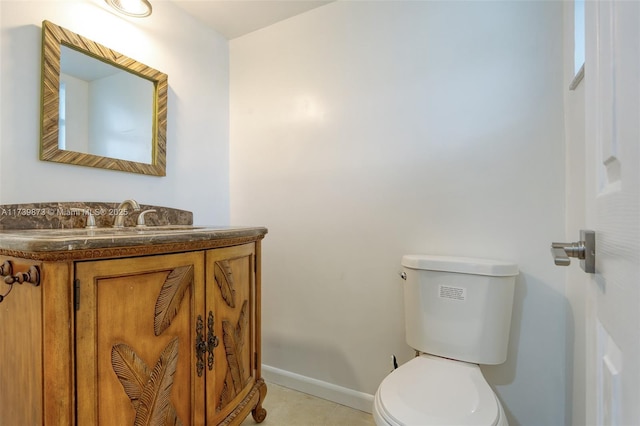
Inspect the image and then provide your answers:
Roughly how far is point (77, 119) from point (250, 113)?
909mm

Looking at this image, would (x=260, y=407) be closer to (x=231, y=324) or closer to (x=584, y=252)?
(x=231, y=324)

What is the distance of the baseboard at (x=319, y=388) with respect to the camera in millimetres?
1568

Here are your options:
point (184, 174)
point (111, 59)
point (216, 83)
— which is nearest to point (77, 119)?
point (111, 59)

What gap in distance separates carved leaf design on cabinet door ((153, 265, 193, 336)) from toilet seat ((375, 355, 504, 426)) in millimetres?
677

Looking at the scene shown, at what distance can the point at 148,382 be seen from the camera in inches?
32.9

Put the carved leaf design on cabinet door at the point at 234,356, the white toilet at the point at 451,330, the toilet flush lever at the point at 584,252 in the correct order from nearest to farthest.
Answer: the toilet flush lever at the point at 584,252 < the white toilet at the point at 451,330 < the carved leaf design on cabinet door at the point at 234,356

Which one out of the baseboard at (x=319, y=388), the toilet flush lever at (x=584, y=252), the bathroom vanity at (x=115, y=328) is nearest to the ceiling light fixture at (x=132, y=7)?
the bathroom vanity at (x=115, y=328)

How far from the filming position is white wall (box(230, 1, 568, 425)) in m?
1.25

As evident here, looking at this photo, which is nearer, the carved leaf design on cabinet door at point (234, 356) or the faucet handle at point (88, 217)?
the carved leaf design on cabinet door at point (234, 356)

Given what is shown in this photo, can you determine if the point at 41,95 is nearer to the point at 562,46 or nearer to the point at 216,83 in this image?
the point at 216,83

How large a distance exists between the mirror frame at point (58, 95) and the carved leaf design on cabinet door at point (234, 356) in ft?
2.92

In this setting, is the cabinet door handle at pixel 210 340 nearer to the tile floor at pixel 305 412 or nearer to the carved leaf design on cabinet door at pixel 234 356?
the carved leaf design on cabinet door at pixel 234 356

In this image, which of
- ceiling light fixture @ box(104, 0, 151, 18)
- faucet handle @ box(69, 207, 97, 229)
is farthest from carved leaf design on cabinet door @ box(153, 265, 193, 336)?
ceiling light fixture @ box(104, 0, 151, 18)

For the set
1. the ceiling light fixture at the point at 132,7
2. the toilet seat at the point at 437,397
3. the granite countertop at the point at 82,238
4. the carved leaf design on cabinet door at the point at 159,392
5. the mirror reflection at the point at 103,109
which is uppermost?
the ceiling light fixture at the point at 132,7
